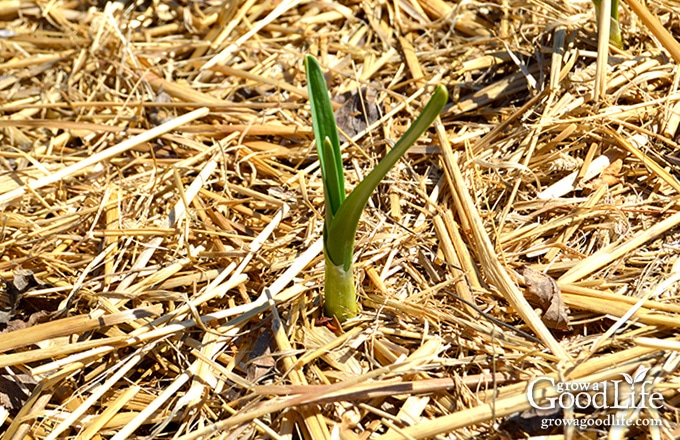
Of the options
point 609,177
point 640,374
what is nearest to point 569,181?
point 609,177

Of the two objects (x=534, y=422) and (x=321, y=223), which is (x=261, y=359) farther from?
(x=534, y=422)

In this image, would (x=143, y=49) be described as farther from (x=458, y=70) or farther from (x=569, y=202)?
(x=569, y=202)

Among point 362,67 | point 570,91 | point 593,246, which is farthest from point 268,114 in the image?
point 593,246

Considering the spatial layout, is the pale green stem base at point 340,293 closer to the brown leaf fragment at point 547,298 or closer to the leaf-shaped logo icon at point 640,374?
the brown leaf fragment at point 547,298

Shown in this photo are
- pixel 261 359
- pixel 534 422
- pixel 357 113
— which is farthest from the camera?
pixel 357 113

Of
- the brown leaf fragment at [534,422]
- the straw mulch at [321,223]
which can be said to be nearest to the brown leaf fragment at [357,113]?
the straw mulch at [321,223]

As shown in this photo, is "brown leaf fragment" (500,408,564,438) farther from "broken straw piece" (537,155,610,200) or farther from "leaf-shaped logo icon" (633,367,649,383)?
"broken straw piece" (537,155,610,200)

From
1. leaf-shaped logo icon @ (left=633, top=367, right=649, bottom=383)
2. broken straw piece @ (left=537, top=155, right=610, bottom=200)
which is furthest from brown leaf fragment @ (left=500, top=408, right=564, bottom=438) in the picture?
broken straw piece @ (left=537, top=155, right=610, bottom=200)
